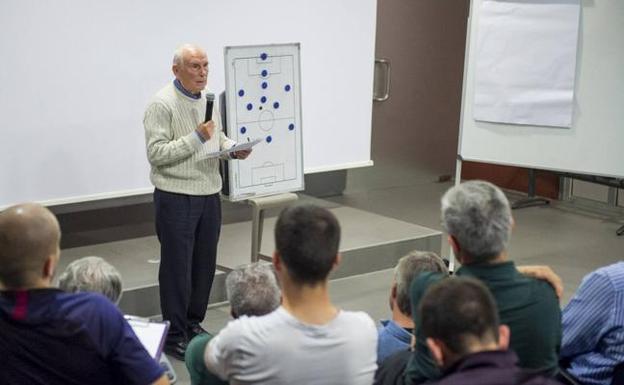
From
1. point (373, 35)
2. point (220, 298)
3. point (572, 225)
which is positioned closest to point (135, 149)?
point (220, 298)

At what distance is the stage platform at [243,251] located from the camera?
4.90 metres

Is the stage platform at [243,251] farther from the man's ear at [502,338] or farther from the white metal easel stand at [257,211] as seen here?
the man's ear at [502,338]

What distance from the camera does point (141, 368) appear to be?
7.38 feet

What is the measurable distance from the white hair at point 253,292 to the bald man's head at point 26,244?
547 mm

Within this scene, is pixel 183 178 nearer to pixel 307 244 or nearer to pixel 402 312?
pixel 402 312

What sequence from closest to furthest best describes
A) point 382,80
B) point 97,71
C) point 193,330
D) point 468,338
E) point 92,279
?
1. point 468,338
2. point 92,279
3. point 193,330
4. point 97,71
5. point 382,80

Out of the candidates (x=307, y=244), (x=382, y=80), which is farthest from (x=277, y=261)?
(x=382, y=80)

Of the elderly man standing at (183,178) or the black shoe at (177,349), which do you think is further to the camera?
the black shoe at (177,349)

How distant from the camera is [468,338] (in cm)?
187

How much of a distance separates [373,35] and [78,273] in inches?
167

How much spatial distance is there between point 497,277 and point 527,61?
3.15 metres

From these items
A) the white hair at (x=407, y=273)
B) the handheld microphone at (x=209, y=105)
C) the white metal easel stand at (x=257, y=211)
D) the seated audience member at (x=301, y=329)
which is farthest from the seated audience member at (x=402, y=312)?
the white metal easel stand at (x=257, y=211)

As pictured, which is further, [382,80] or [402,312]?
[382,80]

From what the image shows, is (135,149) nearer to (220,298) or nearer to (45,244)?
(220,298)
